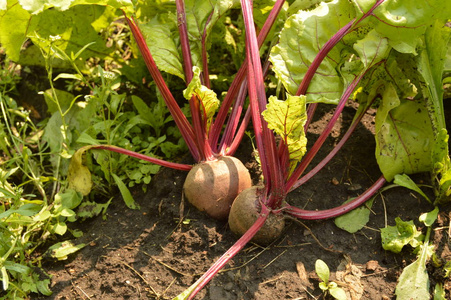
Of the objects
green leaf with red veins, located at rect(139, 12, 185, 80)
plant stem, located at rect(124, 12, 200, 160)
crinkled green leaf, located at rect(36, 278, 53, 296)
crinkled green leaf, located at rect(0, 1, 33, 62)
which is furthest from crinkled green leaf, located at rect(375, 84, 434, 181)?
crinkled green leaf, located at rect(0, 1, 33, 62)

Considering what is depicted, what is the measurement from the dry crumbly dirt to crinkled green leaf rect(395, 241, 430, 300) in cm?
5

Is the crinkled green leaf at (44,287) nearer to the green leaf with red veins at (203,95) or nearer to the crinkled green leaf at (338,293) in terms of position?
the green leaf with red veins at (203,95)

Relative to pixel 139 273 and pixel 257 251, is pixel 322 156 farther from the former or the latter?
pixel 139 273

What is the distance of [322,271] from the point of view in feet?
6.50

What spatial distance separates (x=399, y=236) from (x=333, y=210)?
0.32 metres

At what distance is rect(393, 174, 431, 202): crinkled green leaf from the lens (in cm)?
224

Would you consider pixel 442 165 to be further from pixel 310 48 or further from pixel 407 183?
pixel 310 48

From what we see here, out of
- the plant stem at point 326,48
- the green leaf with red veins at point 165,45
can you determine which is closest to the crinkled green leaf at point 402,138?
the plant stem at point 326,48

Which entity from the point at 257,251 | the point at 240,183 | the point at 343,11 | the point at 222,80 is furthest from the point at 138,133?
the point at 343,11

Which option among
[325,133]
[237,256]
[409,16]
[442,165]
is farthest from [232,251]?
[409,16]

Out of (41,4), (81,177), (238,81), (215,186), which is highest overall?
(41,4)

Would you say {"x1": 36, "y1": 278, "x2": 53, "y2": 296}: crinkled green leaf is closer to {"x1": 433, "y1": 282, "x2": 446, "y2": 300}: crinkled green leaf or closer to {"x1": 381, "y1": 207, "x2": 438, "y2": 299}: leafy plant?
{"x1": 381, "y1": 207, "x2": 438, "y2": 299}: leafy plant

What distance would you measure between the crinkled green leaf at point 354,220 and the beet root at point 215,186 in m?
0.52

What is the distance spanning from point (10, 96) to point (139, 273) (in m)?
1.90
